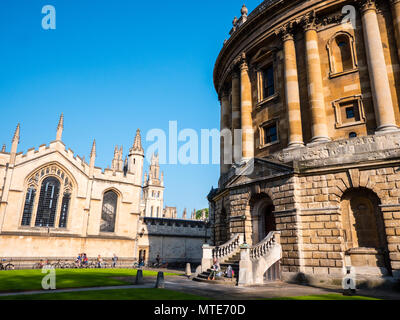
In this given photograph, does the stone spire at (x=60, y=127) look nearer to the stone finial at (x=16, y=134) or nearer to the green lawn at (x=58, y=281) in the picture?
the stone finial at (x=16, y=134)

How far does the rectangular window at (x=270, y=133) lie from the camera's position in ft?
78.9

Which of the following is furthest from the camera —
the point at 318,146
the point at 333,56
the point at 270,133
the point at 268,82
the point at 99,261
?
the point at 99,261

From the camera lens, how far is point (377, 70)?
1906cm

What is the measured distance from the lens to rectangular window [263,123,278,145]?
24.0 metres

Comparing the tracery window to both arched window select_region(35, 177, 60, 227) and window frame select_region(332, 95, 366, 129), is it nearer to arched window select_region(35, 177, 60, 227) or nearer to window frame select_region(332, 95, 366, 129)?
arched window select_region(35, 177, 60, 227)

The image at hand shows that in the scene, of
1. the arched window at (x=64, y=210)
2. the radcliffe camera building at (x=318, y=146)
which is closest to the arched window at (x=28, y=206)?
the arched window at (x=64, y=210)

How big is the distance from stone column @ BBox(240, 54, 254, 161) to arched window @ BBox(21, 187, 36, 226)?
92.1 feet

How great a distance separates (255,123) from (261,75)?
13.9 ft

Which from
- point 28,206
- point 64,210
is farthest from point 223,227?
point 28,206

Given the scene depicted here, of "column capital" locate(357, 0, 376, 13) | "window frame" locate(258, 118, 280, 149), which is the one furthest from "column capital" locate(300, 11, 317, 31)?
"window frame" locate(258, 118, 280, 149)

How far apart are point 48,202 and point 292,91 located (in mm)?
32901

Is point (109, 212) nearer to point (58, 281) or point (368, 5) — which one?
point (58, 281)

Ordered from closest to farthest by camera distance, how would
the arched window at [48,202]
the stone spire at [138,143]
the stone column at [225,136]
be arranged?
1. the stone column at [225,136]
2. the arched window at [48,202]
3. the stone spire at [138,143]

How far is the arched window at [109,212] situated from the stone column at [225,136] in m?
20.0
